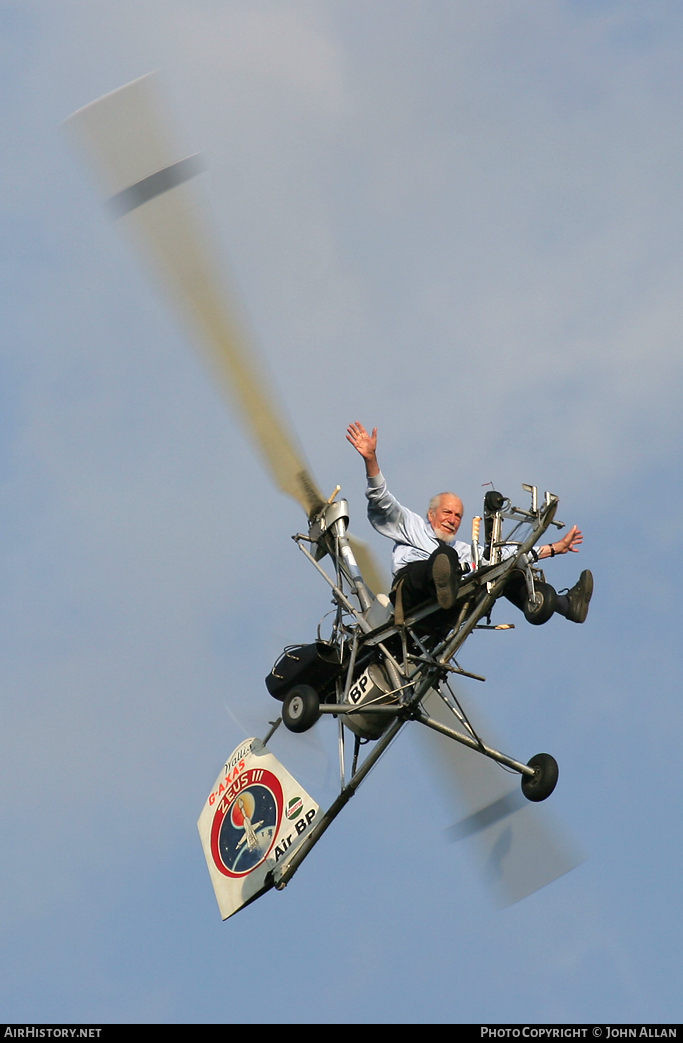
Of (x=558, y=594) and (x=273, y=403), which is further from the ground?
(x=273, y=403)

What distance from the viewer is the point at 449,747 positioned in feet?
51.4

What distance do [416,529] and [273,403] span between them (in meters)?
2.12

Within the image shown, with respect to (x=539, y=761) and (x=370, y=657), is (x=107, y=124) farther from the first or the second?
(x=539, y=761)

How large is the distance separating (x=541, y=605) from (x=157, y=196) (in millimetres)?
5248

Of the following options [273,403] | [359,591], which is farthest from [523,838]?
[273,403]

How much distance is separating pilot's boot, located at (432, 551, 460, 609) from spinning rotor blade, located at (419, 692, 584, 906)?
254 cm

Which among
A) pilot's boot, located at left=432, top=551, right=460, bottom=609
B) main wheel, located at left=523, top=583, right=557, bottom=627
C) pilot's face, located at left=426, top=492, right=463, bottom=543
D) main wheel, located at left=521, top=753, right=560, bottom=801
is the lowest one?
main wheel, located at left=521, top=753, right=560, bottom=801

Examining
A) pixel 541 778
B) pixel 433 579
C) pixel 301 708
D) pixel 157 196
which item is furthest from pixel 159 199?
pixel 541 778

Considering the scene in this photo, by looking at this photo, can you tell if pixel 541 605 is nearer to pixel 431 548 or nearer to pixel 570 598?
pixel 570 598

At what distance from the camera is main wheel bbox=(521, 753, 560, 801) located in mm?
13367

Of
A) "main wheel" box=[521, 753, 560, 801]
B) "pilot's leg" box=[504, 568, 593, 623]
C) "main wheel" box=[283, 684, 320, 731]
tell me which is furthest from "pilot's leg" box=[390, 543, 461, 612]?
"main wheel" box=[521, 753, 560, 801]

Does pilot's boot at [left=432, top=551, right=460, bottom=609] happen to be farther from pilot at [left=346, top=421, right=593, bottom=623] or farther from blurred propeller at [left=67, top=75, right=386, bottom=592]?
blurred propeller at [left=67, top=75, right=386, bottom=592]

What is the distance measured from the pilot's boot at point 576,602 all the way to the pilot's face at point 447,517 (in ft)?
5.69
